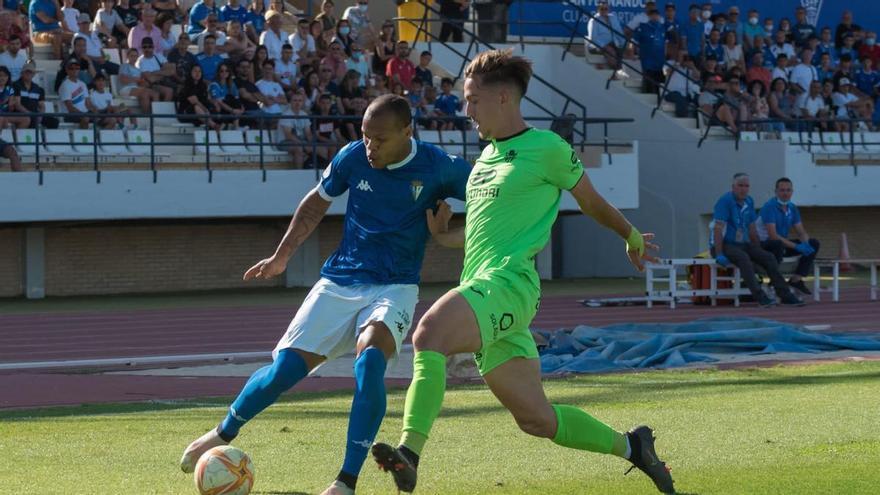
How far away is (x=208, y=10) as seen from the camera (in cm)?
2817

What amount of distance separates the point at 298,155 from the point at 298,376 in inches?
737

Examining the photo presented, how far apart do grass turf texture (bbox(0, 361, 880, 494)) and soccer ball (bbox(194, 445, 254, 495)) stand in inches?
9.4

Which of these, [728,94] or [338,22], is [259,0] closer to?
[338,22]

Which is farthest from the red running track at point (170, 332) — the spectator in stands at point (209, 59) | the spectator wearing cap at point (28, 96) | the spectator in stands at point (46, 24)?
the spectator in stands at point (46, 24)

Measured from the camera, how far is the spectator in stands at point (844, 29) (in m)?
35.8

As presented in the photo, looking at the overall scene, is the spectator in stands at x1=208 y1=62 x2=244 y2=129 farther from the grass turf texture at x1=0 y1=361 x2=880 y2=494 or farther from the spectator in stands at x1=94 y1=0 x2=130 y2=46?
the grass turf texture at x1=0 y1=361 x2=880 y2=494

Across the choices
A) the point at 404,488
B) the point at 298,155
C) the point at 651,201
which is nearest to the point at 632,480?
the point at 404,488

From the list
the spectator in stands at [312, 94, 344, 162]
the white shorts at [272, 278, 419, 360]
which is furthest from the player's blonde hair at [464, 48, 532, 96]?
the spectator in stands at [312, 94, 344, 162]

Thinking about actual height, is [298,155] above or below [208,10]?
below

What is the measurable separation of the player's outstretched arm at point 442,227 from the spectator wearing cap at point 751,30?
27.2m

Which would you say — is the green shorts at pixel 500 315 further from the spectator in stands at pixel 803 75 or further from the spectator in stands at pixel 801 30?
the spectator in stands at pixel 801 30

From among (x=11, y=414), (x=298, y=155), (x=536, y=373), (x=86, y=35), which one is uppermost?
(x=86, y=35)

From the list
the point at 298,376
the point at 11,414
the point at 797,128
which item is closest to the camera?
the point at 298,376

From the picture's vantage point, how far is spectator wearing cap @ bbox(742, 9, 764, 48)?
34.0m
